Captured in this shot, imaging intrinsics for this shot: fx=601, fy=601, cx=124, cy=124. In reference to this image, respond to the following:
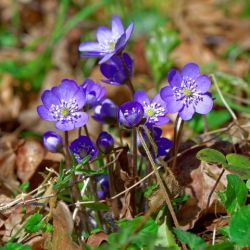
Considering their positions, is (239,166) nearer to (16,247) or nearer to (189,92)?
(189,92)

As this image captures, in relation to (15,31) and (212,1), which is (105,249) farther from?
(212,1)

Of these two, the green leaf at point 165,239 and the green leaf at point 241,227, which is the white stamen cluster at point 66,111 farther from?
the green leaf at point 241,227

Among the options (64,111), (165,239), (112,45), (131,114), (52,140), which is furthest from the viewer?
(112,45)

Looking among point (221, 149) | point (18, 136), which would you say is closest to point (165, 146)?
point (221, 149)

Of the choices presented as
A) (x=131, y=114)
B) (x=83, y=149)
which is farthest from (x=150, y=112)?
(x=83, y=149)

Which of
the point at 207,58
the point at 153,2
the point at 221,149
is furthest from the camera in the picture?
the point at 153,2

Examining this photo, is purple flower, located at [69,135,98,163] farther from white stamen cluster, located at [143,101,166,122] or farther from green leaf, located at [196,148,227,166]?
green leaf, located at [196,148,227,166]

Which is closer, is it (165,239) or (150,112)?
(165,239)
